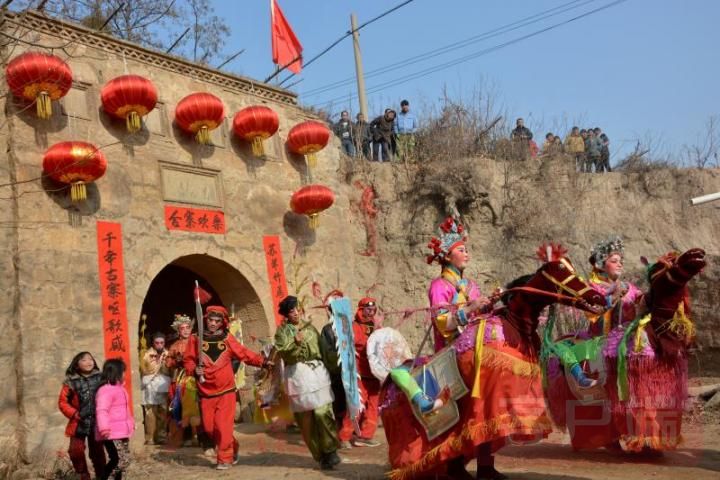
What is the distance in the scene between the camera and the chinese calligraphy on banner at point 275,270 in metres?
10.3

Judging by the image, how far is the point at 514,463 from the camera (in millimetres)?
5879

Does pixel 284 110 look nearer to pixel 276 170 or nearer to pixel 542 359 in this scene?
pixel 276 170

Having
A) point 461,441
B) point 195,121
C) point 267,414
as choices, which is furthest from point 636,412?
point 195,121

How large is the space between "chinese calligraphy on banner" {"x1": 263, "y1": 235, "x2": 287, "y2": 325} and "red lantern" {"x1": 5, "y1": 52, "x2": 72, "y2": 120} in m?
3.58

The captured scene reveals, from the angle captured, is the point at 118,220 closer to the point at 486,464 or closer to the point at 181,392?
the point at 181,392

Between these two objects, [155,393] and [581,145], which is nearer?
[155,393]

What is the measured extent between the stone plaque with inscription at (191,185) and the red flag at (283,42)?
10.9 ft

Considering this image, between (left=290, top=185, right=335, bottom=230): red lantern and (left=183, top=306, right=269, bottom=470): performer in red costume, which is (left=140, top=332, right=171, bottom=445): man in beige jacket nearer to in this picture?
(left=183, top=306, right=269, bottom=470): performer in red costume

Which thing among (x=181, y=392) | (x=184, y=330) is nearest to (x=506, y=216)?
(x=184, y=330)

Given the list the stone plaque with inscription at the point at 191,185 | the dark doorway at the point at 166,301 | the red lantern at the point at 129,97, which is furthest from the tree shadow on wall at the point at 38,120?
the dark doorway at the point at 166,301

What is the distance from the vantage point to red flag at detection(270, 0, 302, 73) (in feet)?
40.4

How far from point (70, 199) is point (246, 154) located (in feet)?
9.58

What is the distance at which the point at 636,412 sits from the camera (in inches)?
221

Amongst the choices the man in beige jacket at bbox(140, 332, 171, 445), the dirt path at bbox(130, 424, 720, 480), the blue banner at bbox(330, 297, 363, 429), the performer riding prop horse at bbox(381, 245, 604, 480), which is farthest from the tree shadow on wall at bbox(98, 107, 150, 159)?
the performer riding prop horse at bbox(381, 245, 604, 480)
